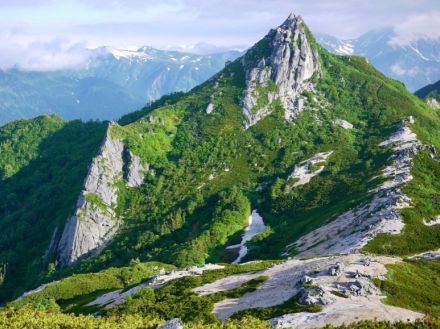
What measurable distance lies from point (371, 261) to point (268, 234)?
93061 mm

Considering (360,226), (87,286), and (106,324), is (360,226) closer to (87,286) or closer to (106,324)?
(87,286)

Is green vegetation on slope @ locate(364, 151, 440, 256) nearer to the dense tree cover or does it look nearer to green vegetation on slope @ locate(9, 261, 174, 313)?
green vegetation on slope @ locate(9, 261, 174, 313)

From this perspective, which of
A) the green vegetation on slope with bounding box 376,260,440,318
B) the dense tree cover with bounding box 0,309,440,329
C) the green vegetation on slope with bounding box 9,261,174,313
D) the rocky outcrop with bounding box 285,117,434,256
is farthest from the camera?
the green vegetation on slope with bounding box 9,261,174,313

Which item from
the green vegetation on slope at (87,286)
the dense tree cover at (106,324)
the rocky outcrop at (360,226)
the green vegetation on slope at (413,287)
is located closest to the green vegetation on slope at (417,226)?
the rocky outcrop at (360,226)

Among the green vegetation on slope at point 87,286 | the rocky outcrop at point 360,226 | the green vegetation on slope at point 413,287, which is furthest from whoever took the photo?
the green vegetation on slope at point 87,286

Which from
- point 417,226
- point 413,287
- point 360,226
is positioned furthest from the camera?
point 360,226

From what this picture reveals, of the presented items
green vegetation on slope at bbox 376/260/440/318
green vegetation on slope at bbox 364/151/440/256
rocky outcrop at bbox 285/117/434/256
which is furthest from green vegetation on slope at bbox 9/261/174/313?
green vegetation on slope at bbox 376/260/440/318

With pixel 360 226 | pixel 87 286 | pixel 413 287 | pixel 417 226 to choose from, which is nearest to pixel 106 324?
pixel 413 287

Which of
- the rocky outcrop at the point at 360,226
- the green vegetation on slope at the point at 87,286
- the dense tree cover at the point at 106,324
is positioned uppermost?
the dense tree cover at the point at 106,324

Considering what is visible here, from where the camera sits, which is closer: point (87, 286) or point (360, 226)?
point (87, 286)

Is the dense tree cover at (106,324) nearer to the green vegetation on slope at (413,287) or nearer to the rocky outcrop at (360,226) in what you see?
the green vegetation on slope at (413,287)

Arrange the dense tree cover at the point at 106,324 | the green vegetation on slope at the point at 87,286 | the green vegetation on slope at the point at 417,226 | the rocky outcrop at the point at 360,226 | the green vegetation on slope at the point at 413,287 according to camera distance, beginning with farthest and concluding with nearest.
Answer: the green vegetation on slope at the point at 87,286, the rocky outcrop at the point at 360,226, the green vegetation on slope at the point at 417,226, the green vegetation on slope at the point at 413,287, the dense tree cover at the point at 106,324

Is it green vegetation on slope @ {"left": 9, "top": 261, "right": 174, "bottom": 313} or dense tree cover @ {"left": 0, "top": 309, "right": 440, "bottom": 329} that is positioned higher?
dense tree cover @ {"left": 0, "top": 309, "right": 440, "bottom": 329}

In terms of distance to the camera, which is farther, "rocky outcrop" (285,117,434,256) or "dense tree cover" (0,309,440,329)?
"rocky outcrop" (285,117,434,256)
